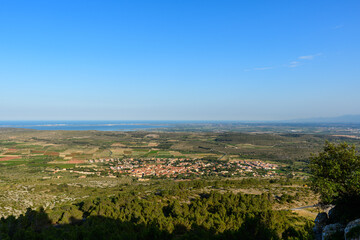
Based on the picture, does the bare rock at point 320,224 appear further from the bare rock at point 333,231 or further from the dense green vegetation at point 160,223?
the bare rock at point 333,231

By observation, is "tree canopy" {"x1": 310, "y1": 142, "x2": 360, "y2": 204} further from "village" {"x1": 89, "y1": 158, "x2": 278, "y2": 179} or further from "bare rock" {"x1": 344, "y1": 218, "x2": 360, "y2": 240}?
"village" {"x1": 89, "y1": 158, "x2": 278, "y2": 179}

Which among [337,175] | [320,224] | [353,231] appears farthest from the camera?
[320,224]

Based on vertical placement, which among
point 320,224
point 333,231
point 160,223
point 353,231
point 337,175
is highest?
point 337,175

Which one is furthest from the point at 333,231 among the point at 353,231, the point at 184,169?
the point at 184,169

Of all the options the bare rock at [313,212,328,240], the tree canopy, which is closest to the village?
the bare rock at [313,212,328,240]

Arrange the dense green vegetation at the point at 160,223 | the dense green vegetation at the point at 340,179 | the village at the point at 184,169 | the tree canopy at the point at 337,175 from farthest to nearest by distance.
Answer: the village at the point at 184,169
the dense green vegetation at the point at 160,223
the tree canopy at the point at 337,175
the dense green vegetation at the point at 340,179

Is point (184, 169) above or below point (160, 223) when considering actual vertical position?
Answer: below

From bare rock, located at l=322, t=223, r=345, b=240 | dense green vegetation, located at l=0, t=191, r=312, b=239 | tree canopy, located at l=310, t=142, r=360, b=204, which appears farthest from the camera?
dense green vegetation, located at l=0, t=191, r=312, b=239

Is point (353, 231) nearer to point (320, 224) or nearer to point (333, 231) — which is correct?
point (333, 231)

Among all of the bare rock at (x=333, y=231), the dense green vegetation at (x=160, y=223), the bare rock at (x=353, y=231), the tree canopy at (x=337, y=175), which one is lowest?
the dense green vegetation at (x=160, y=223)

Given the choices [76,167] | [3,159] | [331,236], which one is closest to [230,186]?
[331,236]

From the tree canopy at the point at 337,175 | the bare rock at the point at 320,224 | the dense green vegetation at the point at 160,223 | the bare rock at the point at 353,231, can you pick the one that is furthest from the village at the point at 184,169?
the bare rock at the point at 353,231
